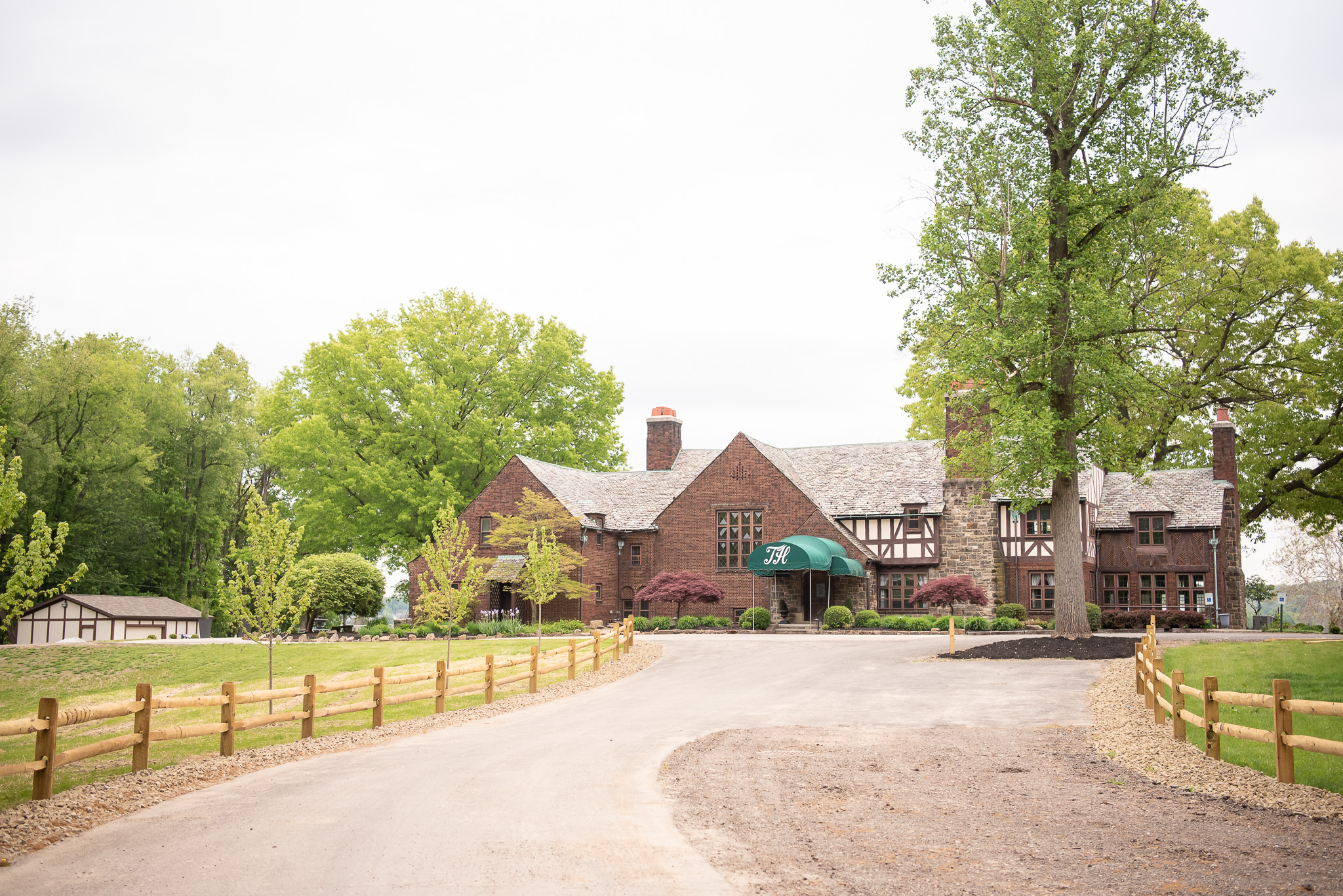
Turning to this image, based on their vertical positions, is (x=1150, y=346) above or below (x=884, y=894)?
above

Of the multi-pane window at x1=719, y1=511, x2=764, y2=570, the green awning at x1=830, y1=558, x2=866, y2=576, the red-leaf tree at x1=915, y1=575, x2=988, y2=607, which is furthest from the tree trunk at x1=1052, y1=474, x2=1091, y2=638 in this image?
the multi-pane window at x1=719, y1=511, x2=764, y2=570

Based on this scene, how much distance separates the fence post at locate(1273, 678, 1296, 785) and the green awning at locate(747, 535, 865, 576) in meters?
28.5

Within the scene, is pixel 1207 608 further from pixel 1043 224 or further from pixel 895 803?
pixel 895 803

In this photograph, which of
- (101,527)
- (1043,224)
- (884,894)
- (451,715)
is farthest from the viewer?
(101,527)

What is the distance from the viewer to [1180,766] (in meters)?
12.2

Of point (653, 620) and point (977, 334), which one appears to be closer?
point (977, 334)

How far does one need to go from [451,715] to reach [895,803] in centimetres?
980

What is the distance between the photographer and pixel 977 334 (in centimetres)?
2827

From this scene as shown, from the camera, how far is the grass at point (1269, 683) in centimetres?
1158

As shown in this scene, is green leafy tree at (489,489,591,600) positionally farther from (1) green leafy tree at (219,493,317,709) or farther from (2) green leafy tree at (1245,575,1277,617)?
(2) green leafy tree at (1245,575,1277,617)

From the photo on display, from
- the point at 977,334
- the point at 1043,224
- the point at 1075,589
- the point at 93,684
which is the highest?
the point at 1043,224

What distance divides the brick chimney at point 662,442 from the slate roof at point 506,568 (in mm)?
11014

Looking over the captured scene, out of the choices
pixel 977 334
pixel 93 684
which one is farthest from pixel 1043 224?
pixel 93 684

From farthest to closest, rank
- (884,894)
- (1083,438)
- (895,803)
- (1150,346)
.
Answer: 1. (1150,346)
2. (1083,438)
3. (895,803)
4. (884,894)
